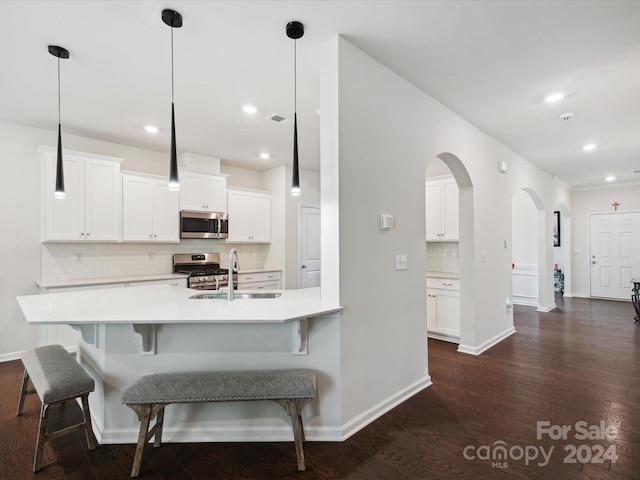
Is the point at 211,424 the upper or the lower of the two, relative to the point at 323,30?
lower

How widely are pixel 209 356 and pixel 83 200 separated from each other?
3.19m

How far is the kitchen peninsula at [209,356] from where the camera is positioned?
2199 millimetres

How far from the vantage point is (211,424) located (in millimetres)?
2240

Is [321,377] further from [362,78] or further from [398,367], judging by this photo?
[362,78]

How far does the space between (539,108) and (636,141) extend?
240 cm

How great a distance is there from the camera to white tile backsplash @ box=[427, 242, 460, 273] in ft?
Answer: 16.3

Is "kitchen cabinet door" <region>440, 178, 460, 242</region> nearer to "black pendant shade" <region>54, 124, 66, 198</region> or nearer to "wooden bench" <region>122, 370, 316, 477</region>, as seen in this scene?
"wooden bench" <region>122, 370, 316, 477</region>

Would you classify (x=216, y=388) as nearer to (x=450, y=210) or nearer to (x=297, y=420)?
(x=297, y=420)

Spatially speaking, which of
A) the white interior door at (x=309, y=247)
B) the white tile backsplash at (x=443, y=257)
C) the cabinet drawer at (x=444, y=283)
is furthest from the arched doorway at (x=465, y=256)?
the white interior door at (x=309, y=247)

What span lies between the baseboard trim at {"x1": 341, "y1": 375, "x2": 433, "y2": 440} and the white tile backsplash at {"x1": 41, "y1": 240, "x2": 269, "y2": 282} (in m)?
3.95

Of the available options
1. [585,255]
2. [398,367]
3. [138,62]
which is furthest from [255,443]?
[585,255]

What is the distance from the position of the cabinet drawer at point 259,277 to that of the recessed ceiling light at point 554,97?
4.59 meters

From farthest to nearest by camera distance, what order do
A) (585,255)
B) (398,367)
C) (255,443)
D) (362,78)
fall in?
(585,255) < (398,367) < (362,78) < (255,443)

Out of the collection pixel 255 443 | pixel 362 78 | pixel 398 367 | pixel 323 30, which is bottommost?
pixel 255 443
